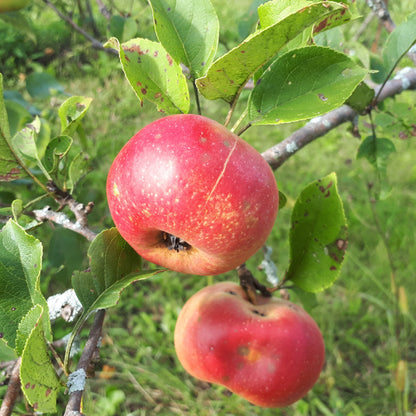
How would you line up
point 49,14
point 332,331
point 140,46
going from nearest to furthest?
point 140,46, point 332,331, point 49,14

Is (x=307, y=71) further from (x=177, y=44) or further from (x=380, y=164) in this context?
(x=380, y=164)

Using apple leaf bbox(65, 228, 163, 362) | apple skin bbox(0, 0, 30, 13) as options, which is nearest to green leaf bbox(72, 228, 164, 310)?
apple leaf bbox(65, 228, 163, 362)

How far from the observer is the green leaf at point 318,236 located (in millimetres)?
684

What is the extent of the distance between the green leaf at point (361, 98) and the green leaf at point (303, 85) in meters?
0.29

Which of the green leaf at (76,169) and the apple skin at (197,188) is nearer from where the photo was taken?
the apple skin at (197,188)

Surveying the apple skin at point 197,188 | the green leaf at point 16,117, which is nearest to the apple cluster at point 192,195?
the apple skin at point 197,188

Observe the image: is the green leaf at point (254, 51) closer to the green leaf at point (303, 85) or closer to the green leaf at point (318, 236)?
the green leaf at point (303, 85)

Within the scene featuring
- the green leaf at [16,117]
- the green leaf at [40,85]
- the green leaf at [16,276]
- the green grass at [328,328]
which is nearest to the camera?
the green leaf at [16,276]

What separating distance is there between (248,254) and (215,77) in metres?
0.21

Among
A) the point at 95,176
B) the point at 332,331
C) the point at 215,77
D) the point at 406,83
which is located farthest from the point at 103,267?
the point at 95,176

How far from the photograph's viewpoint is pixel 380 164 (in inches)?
37.7

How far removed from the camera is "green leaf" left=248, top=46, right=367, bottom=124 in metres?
0.49

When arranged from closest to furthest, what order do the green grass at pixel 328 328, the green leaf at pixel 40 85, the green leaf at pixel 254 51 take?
the green leaf at pixel 254 51
the green leaf at pixel 40 85
the green grass at pixel 328 328

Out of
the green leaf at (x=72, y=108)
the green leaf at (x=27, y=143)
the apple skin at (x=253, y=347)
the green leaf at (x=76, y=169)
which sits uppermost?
the green leaf at (x=72, y=108)
